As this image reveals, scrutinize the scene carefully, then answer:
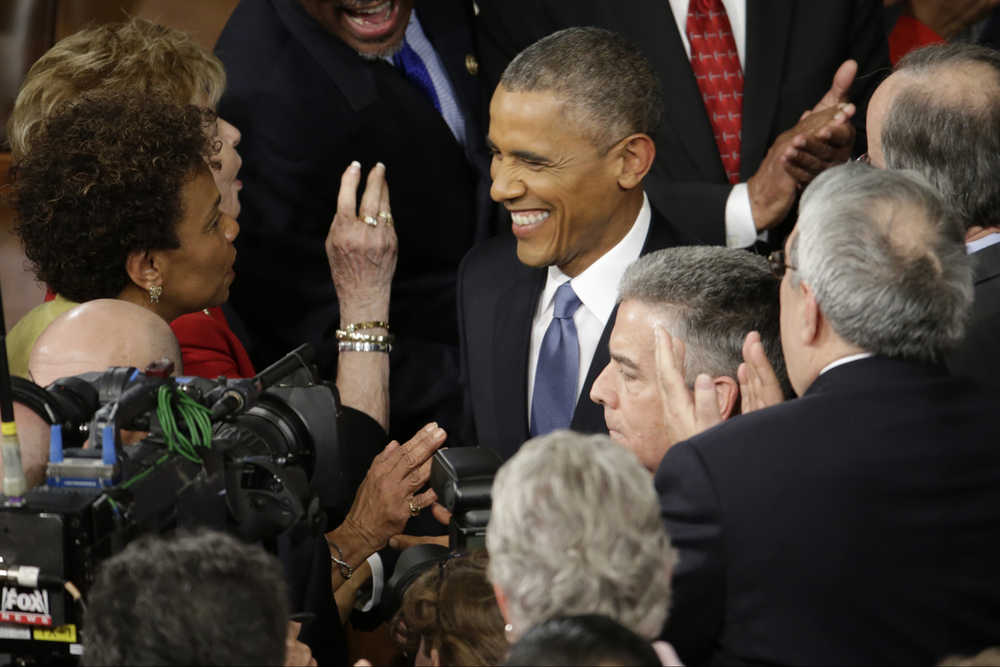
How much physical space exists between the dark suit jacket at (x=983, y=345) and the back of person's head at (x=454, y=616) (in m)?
0.82

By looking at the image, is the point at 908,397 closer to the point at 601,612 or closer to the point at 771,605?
the point at 771,605

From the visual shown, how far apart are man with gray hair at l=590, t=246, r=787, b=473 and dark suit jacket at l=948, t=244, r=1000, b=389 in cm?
29

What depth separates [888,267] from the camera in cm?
157

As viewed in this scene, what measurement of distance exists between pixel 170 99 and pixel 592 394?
1.10 metres

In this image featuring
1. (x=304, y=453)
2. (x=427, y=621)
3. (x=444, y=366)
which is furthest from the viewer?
(x=444, y=366)

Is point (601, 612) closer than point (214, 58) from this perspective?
Yes

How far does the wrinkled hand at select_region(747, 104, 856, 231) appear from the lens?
105 inches

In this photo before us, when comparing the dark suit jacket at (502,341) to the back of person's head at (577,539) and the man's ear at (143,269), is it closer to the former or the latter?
the man's ear at (143,269)

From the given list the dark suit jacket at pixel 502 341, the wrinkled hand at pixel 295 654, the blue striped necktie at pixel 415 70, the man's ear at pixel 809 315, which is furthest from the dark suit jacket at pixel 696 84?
the wrinkled hand at pixel 295 654

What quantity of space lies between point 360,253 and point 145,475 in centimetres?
132

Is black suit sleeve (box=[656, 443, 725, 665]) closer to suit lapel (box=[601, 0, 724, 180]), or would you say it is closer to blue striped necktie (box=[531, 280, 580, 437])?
blue striped necktie (box=[531, 280, 580, 437])

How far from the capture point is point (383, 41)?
2926 millimetres

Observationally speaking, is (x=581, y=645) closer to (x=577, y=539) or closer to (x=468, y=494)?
(x=577, y=539)

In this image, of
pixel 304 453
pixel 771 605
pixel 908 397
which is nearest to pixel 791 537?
pixel 771 605
